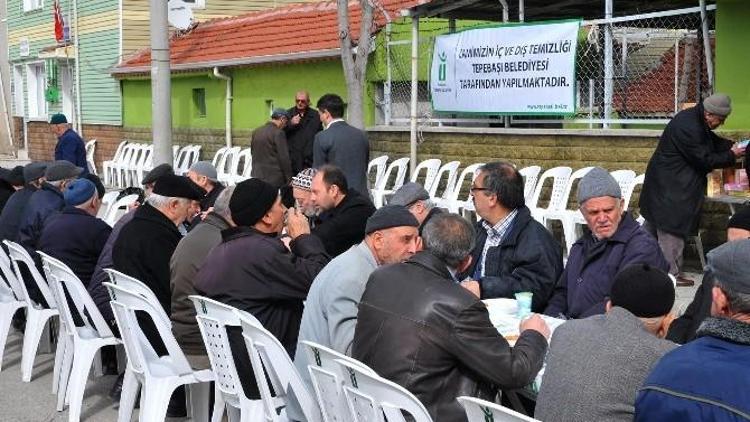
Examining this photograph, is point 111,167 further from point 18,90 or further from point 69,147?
point 18,90

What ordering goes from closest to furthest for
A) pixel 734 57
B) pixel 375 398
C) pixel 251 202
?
pixel 375 398 → pixel 251 202 → pixel 734 57

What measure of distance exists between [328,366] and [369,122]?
1210 centimetres

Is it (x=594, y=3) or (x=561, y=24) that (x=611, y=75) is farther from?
(x=594, y=3)

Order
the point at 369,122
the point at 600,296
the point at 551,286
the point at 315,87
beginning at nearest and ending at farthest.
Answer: the point at 600,296 < the point at 551,286 < the point at 369,122 < the point at 315,87

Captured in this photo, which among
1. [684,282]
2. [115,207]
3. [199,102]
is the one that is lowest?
[684,282]

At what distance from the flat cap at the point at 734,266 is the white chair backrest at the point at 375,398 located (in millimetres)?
1088

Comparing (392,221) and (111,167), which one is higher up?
(392,221)

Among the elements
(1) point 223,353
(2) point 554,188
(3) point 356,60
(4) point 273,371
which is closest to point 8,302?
(1) point 223,353

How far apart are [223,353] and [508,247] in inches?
69.4

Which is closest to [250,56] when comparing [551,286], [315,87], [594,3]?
[315,87]

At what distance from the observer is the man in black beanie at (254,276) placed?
5359mm

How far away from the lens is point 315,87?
17547mm

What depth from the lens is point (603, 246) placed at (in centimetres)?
541

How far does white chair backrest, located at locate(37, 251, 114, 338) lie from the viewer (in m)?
6.56
